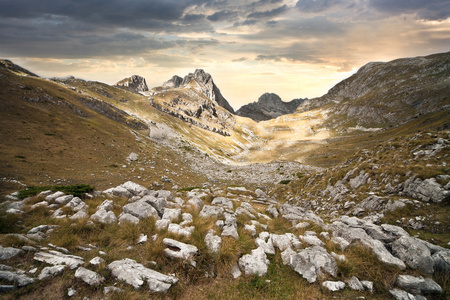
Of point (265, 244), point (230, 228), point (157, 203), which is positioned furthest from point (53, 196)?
point (265, 244)

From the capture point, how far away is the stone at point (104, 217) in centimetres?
903

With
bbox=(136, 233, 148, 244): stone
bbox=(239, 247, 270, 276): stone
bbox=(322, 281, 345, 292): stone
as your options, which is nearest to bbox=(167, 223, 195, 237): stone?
bbox=(136, 233, 148, 244): stone

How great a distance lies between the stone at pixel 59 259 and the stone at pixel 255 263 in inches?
232

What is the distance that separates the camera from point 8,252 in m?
5.98

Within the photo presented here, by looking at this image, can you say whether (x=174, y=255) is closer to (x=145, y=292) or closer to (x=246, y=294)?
(x=145, y=292)

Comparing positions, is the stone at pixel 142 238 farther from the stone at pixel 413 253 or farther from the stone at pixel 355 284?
the stone at pixel 413 253

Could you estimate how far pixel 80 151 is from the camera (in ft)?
111

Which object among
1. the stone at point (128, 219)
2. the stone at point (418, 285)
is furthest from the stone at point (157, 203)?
the stone at point (418, 285)

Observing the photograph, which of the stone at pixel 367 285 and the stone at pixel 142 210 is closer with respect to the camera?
the stone at pixel 367 285

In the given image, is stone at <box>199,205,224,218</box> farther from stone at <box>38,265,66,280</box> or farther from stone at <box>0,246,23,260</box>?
stone at <box>0,246,23,260</box>

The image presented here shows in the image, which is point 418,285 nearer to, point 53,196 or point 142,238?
point 142,238

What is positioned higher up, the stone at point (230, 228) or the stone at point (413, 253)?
the stone at point (413, 253)

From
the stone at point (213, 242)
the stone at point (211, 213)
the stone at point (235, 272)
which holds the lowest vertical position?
the stone at point (235, 272)

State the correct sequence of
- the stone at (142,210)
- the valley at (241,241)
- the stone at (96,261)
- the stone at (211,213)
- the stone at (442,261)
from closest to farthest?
the valley at (241,241), the stone at (96,261), the stone at (442,261), the stone at (142,210), the stone at (211,213)
